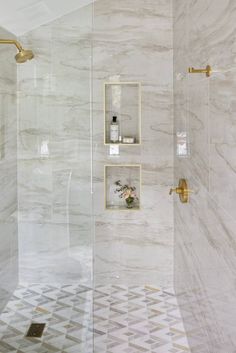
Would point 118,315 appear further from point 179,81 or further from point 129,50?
point 129,50

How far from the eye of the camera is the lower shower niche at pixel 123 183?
3219 mm

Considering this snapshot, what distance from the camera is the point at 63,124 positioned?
8.04ft

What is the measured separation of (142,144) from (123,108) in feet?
1.05

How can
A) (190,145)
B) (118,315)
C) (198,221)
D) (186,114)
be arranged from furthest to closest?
(118,315)
(186,114)
(190,145)
(198,221)

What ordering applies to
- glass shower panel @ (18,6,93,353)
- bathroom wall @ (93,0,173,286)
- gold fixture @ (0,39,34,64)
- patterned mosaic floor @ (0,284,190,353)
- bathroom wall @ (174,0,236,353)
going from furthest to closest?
bathroom wall @ (93,0,173,286), glass shower panel @ (18,6,93,353), gold fixture @ (0,39,34,64), patterned mosaic floor @ (0,284,190,353), bathroom wall @ (174,0,236,353)

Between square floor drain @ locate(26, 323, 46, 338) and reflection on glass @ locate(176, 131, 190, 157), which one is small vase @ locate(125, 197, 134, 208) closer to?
reflection on glass @ locate(176, 131, 190, 157)

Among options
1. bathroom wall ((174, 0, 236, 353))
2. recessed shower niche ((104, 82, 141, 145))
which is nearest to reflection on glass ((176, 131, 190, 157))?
bathroom wall ((174, 0, 236, 353))

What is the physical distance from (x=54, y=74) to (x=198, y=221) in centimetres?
121

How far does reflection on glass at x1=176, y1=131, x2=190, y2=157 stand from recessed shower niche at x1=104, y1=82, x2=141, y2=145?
0.41m

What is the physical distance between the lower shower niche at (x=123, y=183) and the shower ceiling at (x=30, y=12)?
122 cm

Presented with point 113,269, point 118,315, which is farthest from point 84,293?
point 113,269

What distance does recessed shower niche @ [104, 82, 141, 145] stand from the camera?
3.18 m

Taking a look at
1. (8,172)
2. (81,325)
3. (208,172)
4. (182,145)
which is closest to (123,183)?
(182,145)

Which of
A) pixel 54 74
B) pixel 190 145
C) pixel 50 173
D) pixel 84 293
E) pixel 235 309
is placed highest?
pixel 54 74
